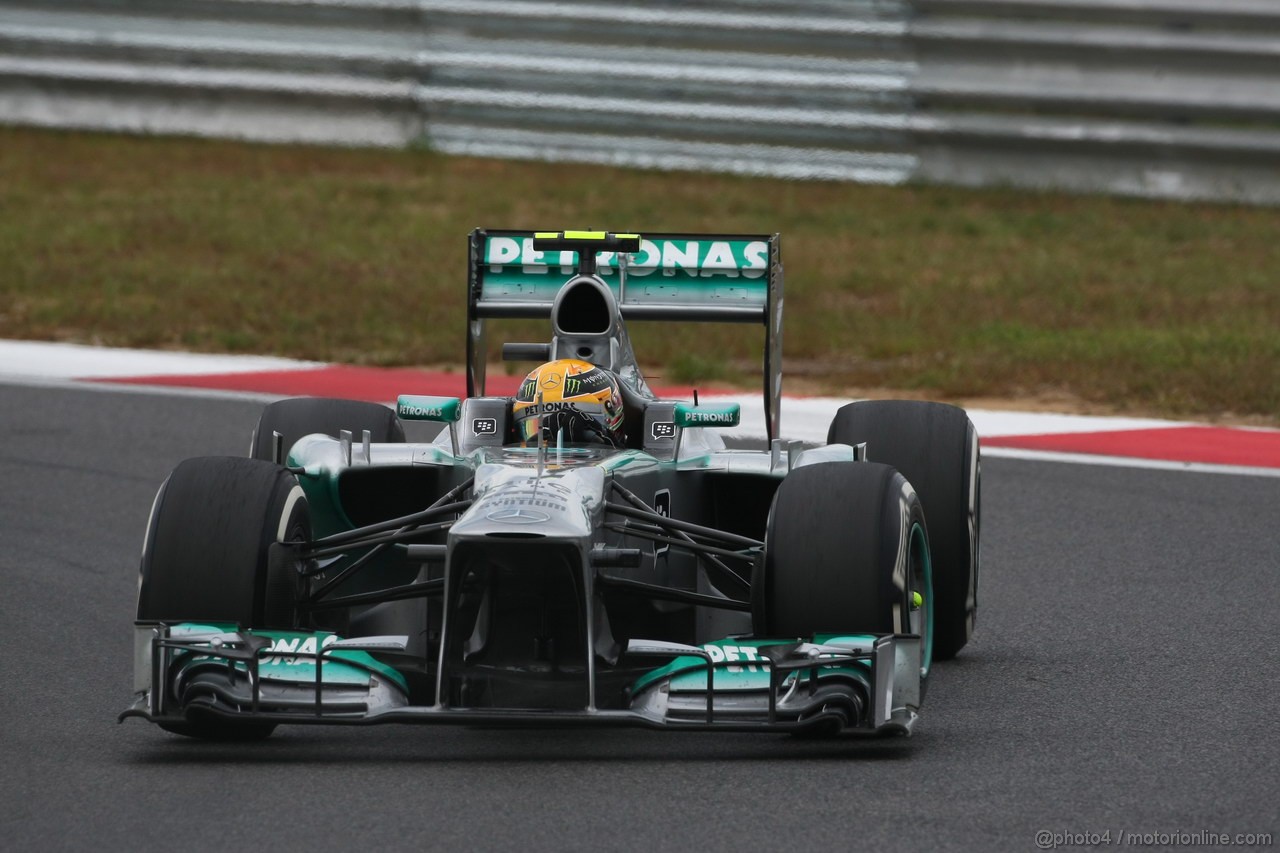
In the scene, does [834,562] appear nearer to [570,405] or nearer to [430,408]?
[570,405]

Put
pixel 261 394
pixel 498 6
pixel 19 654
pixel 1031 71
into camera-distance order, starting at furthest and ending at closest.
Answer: pixel 498 6
pixel 1031 71
pixel 261 394
pixel 19 654

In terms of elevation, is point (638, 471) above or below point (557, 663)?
above

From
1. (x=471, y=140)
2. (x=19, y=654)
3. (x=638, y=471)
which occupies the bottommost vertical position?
(x=19, y=654)

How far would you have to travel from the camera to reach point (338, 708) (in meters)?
5.37

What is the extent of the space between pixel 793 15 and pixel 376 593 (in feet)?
39.9

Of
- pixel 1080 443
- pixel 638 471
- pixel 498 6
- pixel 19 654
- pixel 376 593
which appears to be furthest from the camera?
pixel 498 6

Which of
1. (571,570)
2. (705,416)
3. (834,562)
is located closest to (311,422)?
(705,416)

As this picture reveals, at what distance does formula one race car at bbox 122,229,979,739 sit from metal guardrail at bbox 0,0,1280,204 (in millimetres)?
10355

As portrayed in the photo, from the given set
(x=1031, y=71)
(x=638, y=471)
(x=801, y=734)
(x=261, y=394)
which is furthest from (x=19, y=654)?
(x=1031, y=71)

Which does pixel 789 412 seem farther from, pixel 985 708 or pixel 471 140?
pixel 471 140

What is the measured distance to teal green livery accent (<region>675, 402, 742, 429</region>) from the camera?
649cm

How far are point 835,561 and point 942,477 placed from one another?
128 centimetres

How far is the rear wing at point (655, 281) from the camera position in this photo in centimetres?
735

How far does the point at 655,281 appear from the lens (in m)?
7.54
